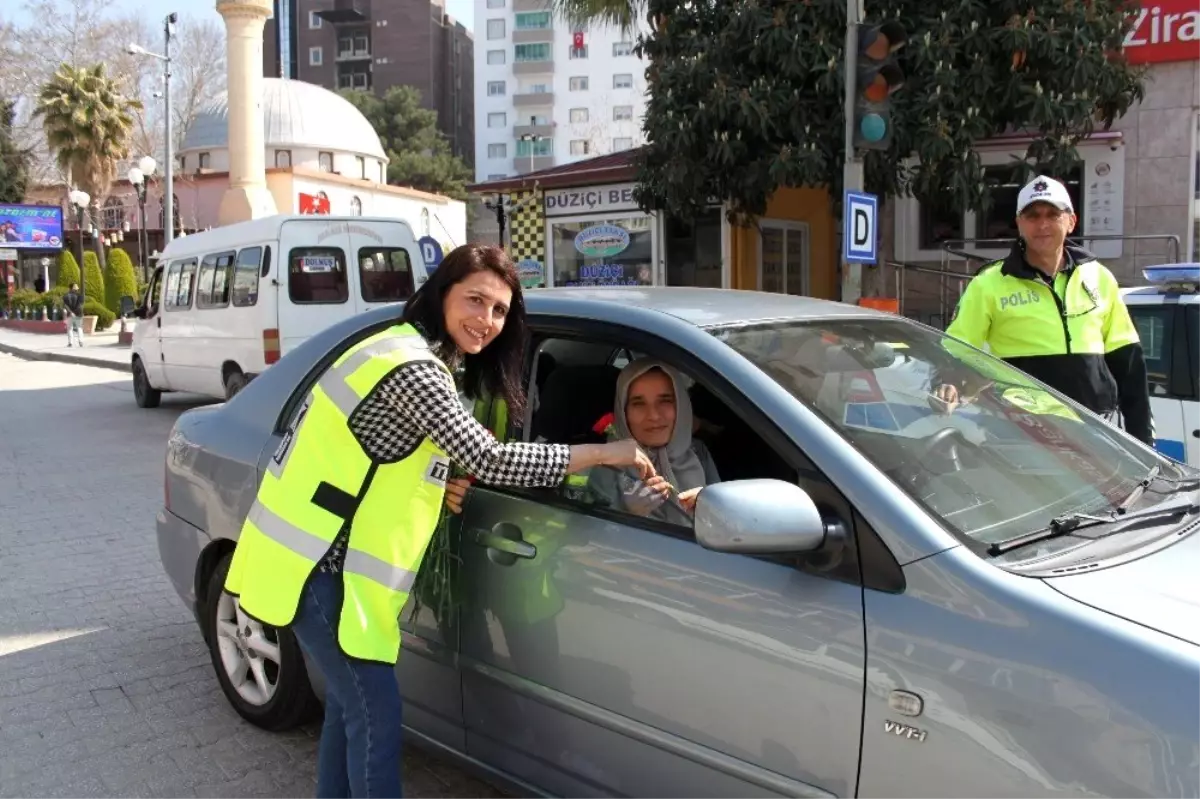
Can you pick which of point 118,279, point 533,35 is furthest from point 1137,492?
point 533,35

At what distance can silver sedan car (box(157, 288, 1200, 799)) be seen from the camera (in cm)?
176

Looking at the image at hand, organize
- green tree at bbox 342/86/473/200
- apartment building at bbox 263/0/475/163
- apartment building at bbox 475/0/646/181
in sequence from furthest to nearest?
apartment building at bbox 263/0/475/163
apartment building at bbox 475/0/646/181
green tree at bbox 342/86/473/200

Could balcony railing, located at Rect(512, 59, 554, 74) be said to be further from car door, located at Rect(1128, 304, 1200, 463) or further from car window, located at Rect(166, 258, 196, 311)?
car door, located at Rect(1128, 304, 1200, 463)

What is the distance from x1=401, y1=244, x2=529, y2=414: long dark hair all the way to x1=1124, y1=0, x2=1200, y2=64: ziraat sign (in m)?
11.5

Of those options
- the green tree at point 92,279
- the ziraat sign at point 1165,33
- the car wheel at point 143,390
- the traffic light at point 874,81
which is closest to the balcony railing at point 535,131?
the green tree at point 92,279

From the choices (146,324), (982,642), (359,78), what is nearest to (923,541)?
(982,642)

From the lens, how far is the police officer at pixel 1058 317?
3.84m

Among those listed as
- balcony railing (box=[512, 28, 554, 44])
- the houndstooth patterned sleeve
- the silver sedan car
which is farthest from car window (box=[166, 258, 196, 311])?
balcony railing (box=[512, 28, 554, 44])

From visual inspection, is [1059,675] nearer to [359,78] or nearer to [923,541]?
[923,541]

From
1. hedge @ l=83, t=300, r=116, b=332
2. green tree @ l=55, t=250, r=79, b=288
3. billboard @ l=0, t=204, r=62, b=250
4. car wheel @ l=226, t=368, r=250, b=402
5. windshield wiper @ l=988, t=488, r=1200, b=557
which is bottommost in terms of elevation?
car wheel @ l=226, t=368, r=250, b=402

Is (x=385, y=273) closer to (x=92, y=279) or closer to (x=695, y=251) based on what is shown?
(x=695, y=251)

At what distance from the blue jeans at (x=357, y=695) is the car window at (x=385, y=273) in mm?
9377

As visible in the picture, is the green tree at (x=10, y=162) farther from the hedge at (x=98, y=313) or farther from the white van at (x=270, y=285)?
the white van at (x=270, y=285)

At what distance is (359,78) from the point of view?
93.9 metres
